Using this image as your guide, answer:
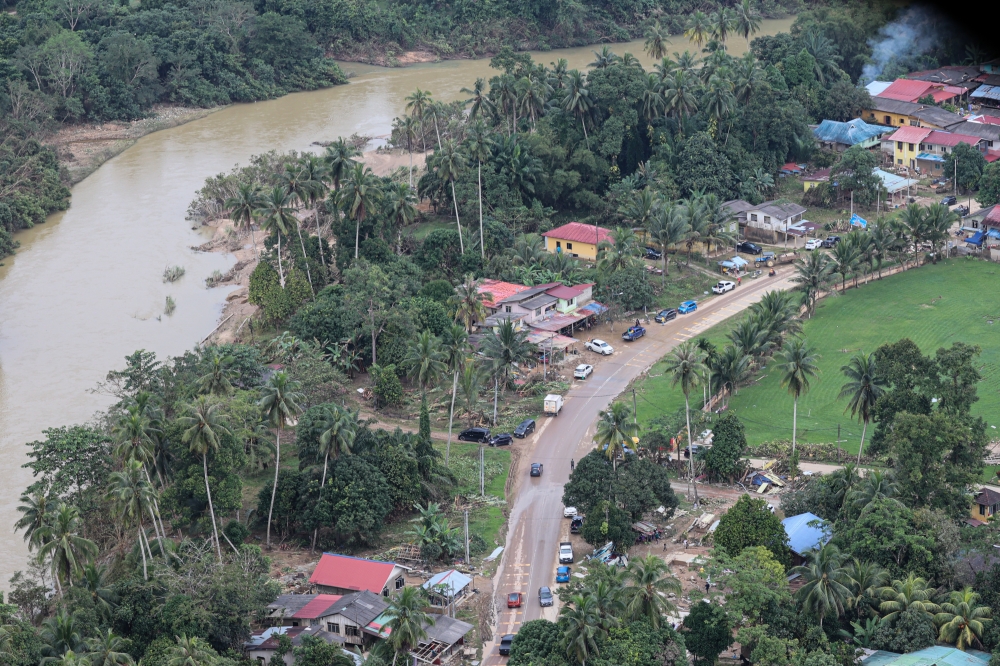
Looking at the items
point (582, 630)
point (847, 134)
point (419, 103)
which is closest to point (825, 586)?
point (582, 630)

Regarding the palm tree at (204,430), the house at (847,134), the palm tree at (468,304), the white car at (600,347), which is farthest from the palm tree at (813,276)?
the palm tree at (204,430)

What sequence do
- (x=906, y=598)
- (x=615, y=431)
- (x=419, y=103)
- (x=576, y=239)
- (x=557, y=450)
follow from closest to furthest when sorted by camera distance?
(x=906, y=598) < (x=615, y=431) < (x=557, y=450) < (x=576, y=239) < (x=419, y=103)

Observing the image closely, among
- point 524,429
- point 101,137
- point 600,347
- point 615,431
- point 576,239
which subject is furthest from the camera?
point 101,137

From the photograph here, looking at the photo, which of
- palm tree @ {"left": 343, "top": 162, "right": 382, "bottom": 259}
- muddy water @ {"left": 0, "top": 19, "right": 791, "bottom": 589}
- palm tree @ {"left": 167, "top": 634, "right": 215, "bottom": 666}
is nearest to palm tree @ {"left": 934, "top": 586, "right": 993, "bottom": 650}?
palm tree @ {"left": 167, "top": 634, "right": 215, "bottom": 666}

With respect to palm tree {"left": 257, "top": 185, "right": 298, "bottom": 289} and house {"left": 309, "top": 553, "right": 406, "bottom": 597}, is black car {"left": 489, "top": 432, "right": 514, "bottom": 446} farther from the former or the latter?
palm tree {"left": 257, "top": 185, "right": 298, "bottom": 289}

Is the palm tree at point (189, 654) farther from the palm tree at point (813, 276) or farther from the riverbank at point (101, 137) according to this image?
the riverbank at point (101, 137)

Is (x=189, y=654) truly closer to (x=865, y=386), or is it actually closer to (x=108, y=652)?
(x=108, y=652)

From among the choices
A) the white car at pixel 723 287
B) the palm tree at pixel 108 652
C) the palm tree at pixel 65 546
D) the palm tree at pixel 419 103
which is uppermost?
the palm tree at pixel 419 103
